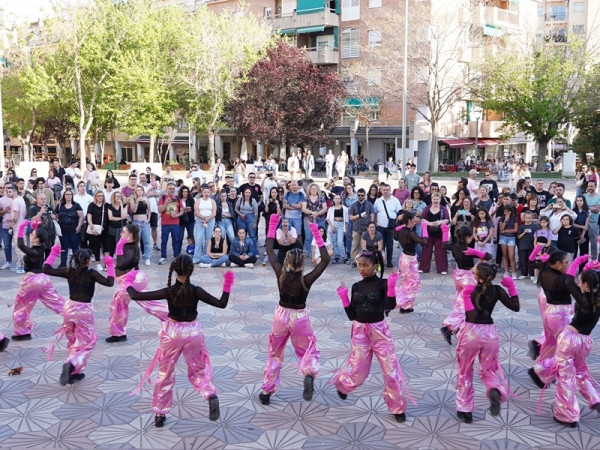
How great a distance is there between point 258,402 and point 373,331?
1476mm

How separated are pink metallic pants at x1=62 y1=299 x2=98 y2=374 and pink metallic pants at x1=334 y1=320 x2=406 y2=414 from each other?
2863 mm

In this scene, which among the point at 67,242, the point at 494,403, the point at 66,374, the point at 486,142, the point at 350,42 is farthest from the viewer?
the point at 486,142

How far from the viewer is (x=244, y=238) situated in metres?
13.4

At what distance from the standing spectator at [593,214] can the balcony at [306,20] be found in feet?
118

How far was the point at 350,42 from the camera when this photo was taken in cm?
4616

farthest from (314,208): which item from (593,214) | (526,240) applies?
(593,214)

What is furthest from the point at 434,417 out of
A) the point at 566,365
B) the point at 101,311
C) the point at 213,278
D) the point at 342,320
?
the point at 213,278

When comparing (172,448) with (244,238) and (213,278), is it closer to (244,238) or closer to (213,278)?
(213,278)

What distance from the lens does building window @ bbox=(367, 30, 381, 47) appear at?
144 feet

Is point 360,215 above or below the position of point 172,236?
above

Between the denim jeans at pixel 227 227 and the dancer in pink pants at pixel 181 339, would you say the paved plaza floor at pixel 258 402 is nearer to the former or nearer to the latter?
the dancer in pink pants at pixel 181 339

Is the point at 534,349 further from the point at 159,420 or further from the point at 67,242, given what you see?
the point at 67,242

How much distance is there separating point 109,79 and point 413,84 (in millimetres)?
18822

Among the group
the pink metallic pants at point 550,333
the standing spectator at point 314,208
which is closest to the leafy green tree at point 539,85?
the standing spectator at point 314,208
